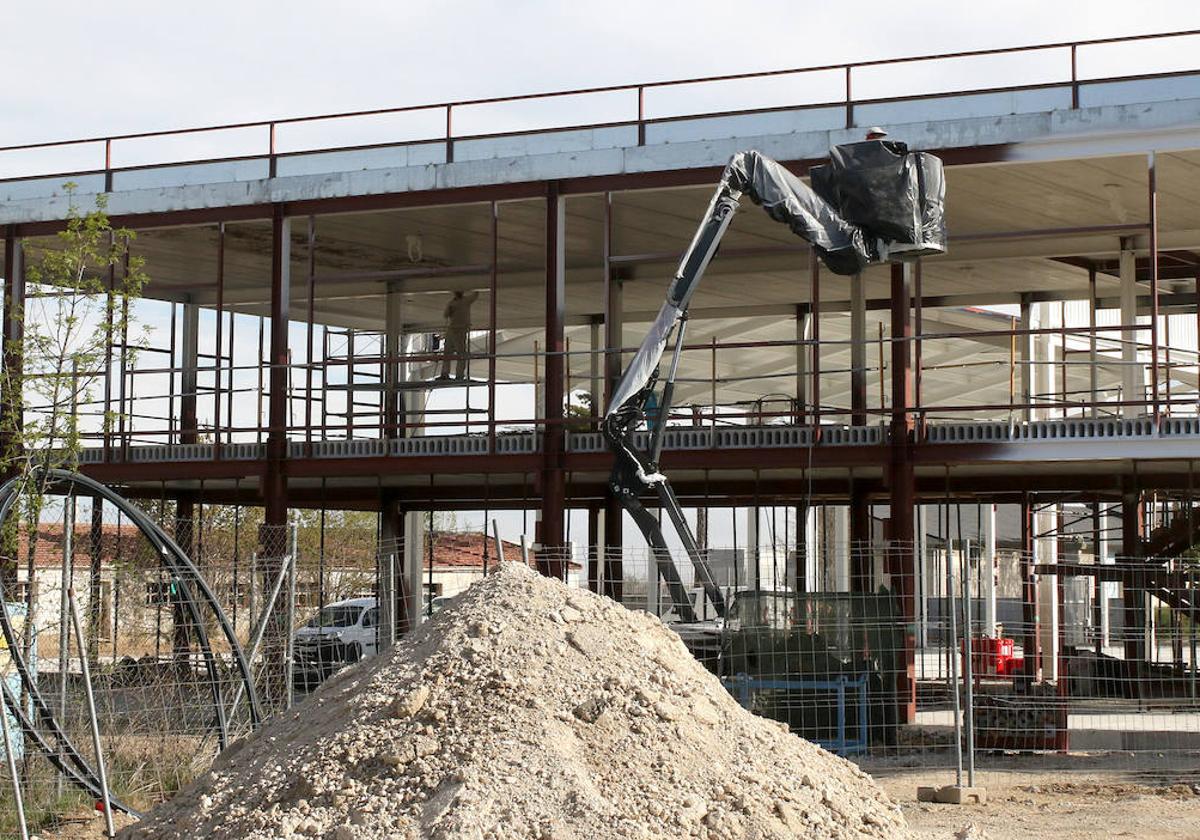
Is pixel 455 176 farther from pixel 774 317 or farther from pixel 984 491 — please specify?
pixel 774 317

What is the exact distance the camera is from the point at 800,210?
14.0m

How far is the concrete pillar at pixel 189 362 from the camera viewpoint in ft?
89.2

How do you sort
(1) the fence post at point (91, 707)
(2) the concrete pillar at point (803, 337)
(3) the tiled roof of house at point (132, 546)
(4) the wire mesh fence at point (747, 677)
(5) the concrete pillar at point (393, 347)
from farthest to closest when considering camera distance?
(3) the tiled roof of house at point (132, 546) → (2) the concrete pillar at point (803, 337) → (5) the concrete pillar at point (393, 347) → (4) the wire mesh fence at point (747, 677) → (1) the fence post at point (91, 707)

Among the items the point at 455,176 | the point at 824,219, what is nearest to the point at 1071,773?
the point at 824,219

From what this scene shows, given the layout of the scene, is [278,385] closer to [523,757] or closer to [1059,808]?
[1059,808]

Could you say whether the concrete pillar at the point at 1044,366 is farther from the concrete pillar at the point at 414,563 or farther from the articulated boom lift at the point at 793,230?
the articulated boom lift at the point at 793,230

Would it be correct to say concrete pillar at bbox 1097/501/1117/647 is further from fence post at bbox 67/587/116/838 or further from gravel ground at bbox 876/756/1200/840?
fence post at bbox 67/587/116/838

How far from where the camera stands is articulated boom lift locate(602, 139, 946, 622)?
14000 millimetres

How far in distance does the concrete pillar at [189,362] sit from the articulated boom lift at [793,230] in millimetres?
14249

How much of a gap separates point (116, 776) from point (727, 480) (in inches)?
493

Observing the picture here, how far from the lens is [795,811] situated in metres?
9.63

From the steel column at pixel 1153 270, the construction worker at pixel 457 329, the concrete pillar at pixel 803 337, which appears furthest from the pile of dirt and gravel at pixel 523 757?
the concrete pillar at pixel 803 337

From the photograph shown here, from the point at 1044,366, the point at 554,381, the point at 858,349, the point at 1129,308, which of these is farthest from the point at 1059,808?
the point at 1044,366

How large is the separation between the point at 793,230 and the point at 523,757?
644 cm
